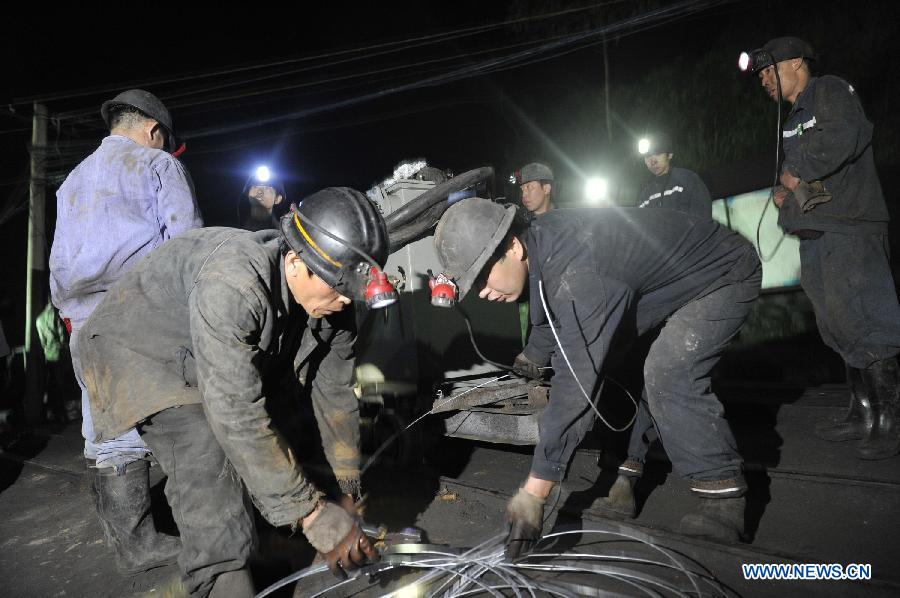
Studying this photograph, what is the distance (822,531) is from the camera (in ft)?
7.69

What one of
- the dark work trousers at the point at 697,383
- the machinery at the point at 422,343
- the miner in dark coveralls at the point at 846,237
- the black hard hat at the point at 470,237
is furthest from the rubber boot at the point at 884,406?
the black hard hat at the point at 470,237

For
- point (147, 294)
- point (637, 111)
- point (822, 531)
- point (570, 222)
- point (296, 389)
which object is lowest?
point (822, 531)

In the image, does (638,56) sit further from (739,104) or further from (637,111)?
(739,104)

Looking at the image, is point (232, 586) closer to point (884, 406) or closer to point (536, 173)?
point (884, 406)

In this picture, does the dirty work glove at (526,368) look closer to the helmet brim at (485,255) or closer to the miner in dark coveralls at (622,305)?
the miner in dark coveralls at (622,305)

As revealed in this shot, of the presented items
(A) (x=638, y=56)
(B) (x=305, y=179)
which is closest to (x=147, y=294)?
(A) (x=638, y=56)

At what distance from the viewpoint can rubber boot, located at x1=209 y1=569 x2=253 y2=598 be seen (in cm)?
198

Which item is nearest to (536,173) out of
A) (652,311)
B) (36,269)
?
(652,311)

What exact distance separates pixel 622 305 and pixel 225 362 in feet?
5.06

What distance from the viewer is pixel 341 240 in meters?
1.93

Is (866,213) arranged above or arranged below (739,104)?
below

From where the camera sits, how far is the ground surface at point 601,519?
2.19 m

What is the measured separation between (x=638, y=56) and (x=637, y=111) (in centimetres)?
166

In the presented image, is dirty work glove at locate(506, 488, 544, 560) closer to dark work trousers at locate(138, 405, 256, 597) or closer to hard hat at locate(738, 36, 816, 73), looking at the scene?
dark work trousers at locate(138, 405, 256, 597)
